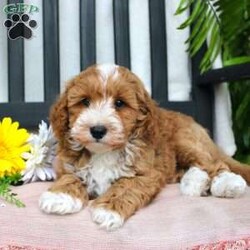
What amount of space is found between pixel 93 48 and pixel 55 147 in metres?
0.62

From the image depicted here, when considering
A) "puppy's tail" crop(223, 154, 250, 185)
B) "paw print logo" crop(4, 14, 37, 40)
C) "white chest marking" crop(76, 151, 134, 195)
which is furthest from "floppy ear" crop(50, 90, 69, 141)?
"paw print logo" crop(4, 14, 37, 40)

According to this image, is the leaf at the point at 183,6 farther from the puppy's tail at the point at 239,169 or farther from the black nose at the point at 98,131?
the black nose at the point at 98,131

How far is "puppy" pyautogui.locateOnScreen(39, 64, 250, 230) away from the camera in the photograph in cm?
151

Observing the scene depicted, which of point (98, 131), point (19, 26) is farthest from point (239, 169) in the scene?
point (19, 26)

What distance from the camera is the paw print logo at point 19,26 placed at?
7.72ft

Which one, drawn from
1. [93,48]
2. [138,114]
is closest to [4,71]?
[93,48]

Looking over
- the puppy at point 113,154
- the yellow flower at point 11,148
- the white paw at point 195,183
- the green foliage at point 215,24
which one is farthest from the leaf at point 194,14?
the yellow flower at point 11,148

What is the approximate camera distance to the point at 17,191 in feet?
5.48

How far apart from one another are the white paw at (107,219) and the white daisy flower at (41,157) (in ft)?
1.71

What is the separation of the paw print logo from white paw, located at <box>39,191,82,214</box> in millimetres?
1111

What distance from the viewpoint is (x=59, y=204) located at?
4.70 ft

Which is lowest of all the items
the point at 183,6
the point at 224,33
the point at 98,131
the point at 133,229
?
the point at 133,229

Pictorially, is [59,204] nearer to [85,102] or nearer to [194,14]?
[85,102]

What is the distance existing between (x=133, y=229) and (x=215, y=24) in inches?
51.4
